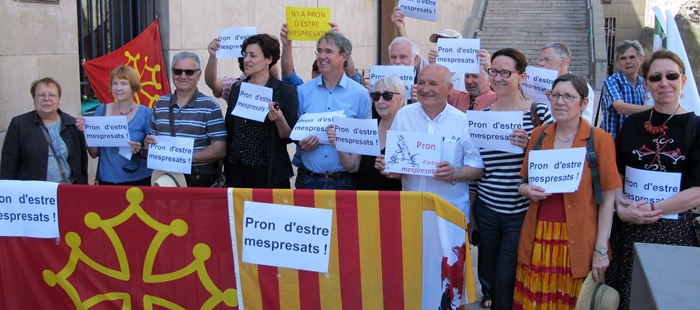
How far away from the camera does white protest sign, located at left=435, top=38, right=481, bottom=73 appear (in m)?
6.71

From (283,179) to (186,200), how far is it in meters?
A: 1.31

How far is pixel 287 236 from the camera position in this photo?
4.48m

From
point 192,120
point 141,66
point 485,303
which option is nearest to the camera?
point 192,120

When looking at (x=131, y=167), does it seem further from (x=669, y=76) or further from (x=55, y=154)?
(x=669, y=76)

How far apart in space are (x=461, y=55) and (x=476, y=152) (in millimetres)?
1920

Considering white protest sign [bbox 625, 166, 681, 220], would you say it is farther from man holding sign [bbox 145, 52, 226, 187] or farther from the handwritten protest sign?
the handwritten protest sign

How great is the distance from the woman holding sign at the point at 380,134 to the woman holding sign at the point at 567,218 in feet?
3.41

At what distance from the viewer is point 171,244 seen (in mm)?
4590

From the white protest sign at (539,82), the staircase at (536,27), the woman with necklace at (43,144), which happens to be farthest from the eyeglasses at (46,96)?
the staircase at (536,27)

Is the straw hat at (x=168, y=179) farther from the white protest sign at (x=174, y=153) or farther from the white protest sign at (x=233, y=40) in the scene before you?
the white protest sign at (x=233, y=40)

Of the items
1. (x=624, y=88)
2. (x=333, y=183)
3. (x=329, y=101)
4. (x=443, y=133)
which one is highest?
(x=624, y=88)

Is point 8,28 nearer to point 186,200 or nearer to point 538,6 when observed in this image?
point 186,200

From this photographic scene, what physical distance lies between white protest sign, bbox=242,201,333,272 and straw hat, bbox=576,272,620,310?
58.7 inches

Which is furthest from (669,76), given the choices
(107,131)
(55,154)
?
(55,154)
